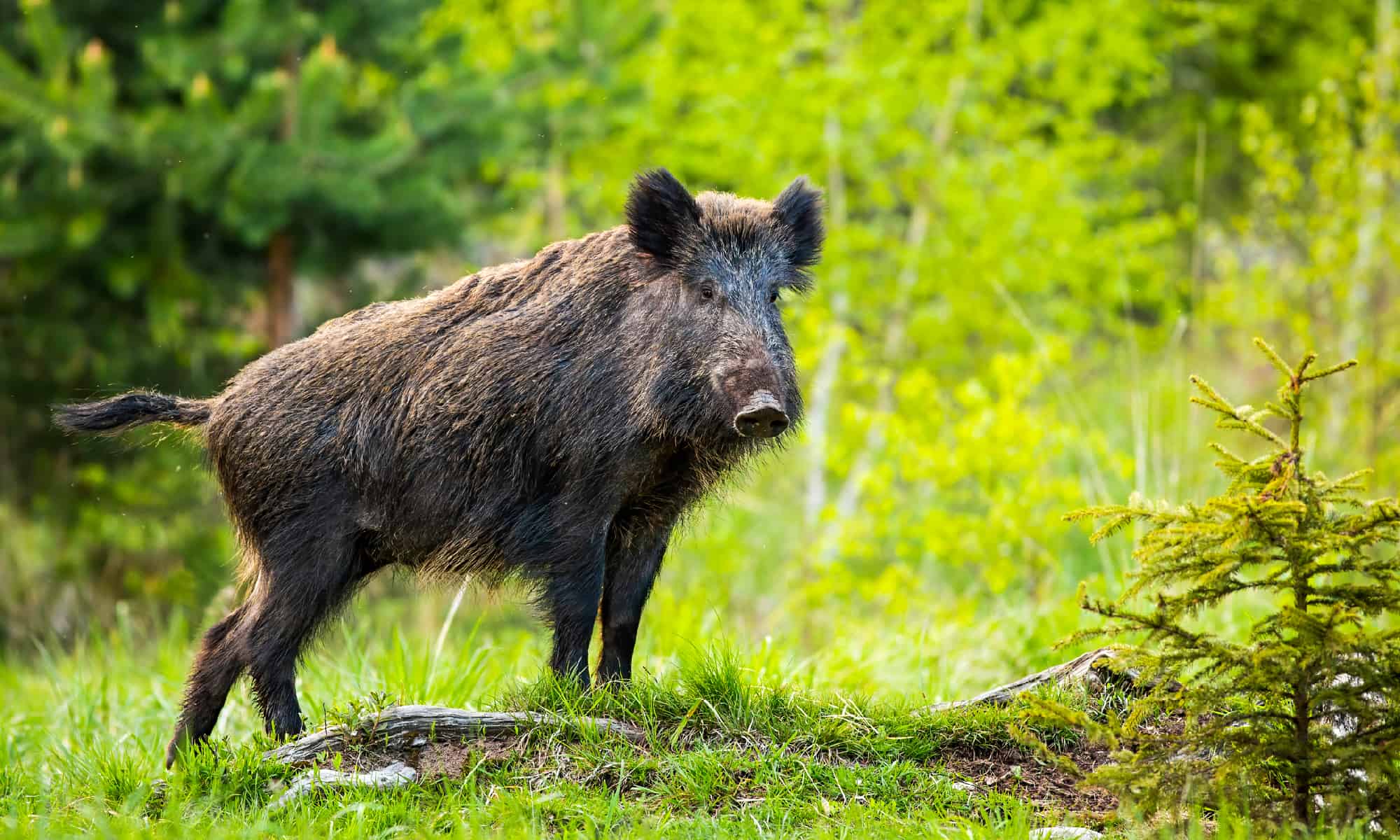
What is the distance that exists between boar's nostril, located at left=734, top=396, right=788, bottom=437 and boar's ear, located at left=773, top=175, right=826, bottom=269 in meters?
0.99

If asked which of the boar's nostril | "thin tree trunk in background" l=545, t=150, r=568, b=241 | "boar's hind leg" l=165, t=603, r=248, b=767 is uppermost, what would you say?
"thin tree trunk in background" l=545, t=150, r=568, b=241

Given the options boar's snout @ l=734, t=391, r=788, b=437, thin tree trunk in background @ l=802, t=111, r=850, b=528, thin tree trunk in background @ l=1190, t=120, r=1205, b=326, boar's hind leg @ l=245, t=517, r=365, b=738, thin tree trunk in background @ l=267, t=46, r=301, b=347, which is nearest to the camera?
boar's snout @ l=734, t=391, r=788, b=437

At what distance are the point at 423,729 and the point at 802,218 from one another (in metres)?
2.37

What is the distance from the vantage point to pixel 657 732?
14.4 ft

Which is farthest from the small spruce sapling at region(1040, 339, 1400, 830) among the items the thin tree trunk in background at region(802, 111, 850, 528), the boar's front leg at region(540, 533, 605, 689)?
the thin tree trunk in background at region(802, 111, 850, 528)

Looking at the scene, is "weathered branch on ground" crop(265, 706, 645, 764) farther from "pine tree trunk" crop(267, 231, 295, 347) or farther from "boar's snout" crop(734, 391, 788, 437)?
"pine tree trunk" crop(267, 231, 295, 347)

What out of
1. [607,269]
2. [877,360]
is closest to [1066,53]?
[877,360]

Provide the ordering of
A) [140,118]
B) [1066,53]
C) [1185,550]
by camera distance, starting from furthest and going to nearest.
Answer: [1066,53], [140,118], [1185,550]

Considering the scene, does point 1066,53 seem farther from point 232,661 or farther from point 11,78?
point 232,661

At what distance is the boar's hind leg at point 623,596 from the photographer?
4887mm

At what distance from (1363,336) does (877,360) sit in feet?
15.5

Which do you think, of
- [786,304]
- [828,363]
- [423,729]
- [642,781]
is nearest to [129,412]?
[423,729]

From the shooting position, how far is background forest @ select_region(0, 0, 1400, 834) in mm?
8445

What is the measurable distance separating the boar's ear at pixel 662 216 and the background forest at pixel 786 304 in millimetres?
1033
